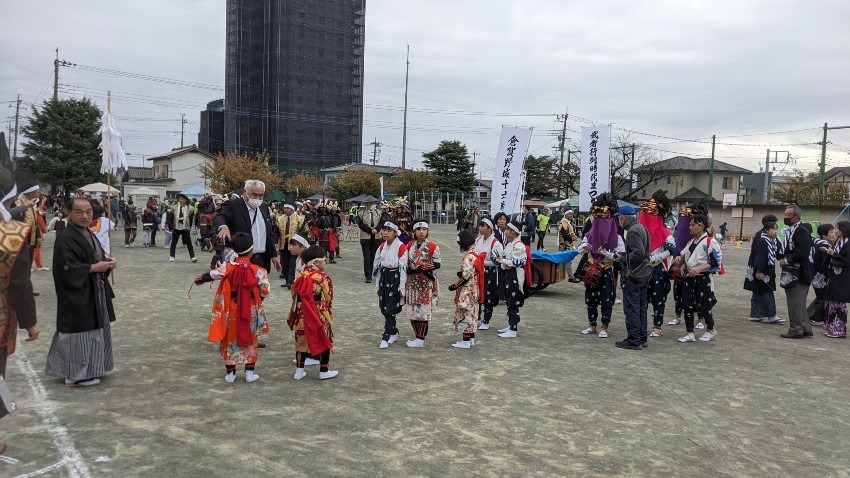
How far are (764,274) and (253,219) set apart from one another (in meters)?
7.91

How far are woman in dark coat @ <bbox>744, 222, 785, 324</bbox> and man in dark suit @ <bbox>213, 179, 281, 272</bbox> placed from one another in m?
7.44

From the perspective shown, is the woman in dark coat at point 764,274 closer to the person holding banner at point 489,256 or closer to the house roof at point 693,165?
the person holding banner at point 489,256

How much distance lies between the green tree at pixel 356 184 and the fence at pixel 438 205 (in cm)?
342

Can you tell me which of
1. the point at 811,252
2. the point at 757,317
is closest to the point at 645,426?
the point at 811,252

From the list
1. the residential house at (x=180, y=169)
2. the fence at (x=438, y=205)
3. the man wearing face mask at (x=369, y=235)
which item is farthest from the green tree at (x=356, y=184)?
the man wearing face mask at (x=369, y=235)

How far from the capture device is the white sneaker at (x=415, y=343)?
7504mm

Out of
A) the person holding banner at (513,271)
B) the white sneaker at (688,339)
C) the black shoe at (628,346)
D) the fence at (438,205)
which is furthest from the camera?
the fence at (438,205)

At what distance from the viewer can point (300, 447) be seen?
14.1 feet

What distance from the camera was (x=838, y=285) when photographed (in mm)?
8664

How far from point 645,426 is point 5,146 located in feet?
16.7

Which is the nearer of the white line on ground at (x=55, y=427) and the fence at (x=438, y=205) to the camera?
the white line on ground at (x=55, y=427)

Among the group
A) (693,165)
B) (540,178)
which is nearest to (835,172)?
(693,165)

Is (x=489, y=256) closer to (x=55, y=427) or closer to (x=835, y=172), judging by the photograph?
(x=55, y=427)

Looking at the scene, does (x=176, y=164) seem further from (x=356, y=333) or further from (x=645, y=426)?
(x=645, y=426)
